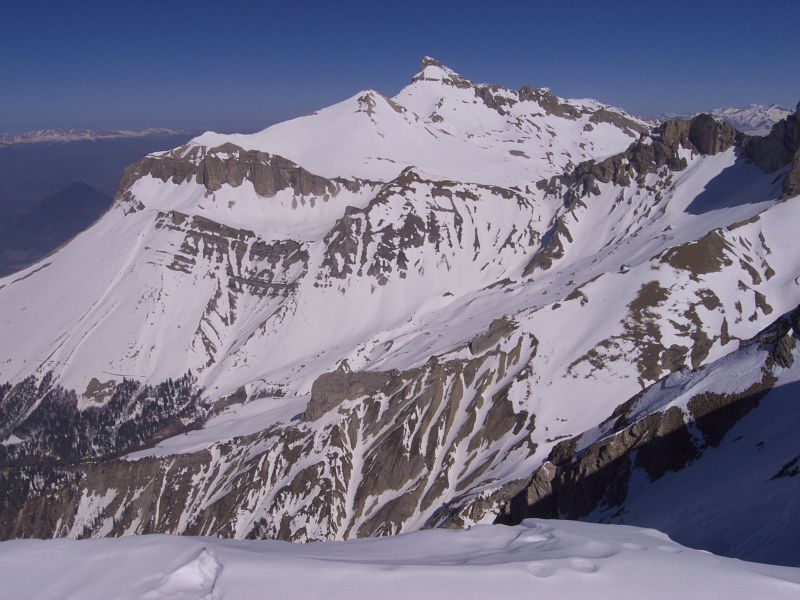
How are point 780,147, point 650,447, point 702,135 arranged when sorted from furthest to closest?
point 702,135 < point 780,147 < point 650,447

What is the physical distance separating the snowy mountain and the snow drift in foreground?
933cm

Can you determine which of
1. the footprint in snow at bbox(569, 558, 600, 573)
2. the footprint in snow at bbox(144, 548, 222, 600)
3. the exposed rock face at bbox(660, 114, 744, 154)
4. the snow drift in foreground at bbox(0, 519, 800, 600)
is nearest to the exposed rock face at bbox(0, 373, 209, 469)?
the snow drift in foreground at bbox(0, 519, 800, 600)

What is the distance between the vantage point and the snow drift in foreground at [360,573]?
483 inches

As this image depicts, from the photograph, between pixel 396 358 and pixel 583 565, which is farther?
pixel 396 358

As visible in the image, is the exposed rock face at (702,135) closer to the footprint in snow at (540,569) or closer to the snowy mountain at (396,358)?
the snowy mountain at (396,358)

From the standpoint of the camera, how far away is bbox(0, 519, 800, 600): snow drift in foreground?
1226 cm

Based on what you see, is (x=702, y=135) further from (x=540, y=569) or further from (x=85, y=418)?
(x=85, y=418)

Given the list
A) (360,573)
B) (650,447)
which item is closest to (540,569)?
(360,573)

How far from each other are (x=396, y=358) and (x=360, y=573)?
124m

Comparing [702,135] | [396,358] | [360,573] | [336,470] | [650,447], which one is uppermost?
[702,135]

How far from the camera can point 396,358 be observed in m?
137

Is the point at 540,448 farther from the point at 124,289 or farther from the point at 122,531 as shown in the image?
the point at 124,289

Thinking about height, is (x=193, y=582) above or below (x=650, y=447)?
above

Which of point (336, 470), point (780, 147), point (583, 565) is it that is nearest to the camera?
point (583, 565)
